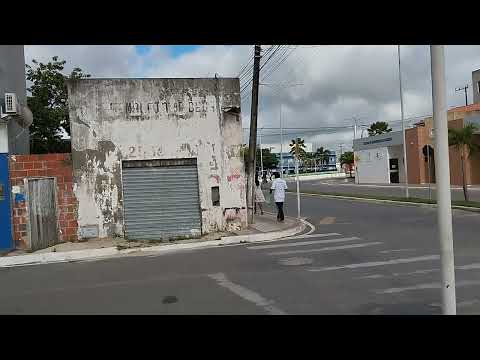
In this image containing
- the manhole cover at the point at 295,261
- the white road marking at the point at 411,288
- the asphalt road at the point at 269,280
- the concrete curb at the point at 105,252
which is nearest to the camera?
the asphalt road at the point at 269,280

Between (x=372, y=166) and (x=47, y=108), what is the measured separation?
36690 millimetres

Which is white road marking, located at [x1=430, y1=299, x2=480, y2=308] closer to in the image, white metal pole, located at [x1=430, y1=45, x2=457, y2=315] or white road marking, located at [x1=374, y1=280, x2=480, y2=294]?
white road marking, located at [x1=374, y1=280, x2=480, y2=294]

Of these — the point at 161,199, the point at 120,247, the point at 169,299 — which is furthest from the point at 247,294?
the point at 161,199

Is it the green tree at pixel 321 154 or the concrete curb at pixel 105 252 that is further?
the green tree at pixel 321 154

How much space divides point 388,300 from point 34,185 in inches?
397

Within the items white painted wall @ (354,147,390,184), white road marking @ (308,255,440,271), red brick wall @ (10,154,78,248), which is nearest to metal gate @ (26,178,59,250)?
red brick wall @ (10,154,78,248)

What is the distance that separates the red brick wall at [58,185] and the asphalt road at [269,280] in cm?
267

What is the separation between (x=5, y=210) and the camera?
13086 mm

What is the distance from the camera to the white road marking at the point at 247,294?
19.8ft

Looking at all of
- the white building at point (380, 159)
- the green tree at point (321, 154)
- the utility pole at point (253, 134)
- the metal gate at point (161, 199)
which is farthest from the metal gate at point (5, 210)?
the green tree at point (321, 154)

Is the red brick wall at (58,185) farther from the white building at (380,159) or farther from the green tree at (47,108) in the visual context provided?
the white building at (380,159)
